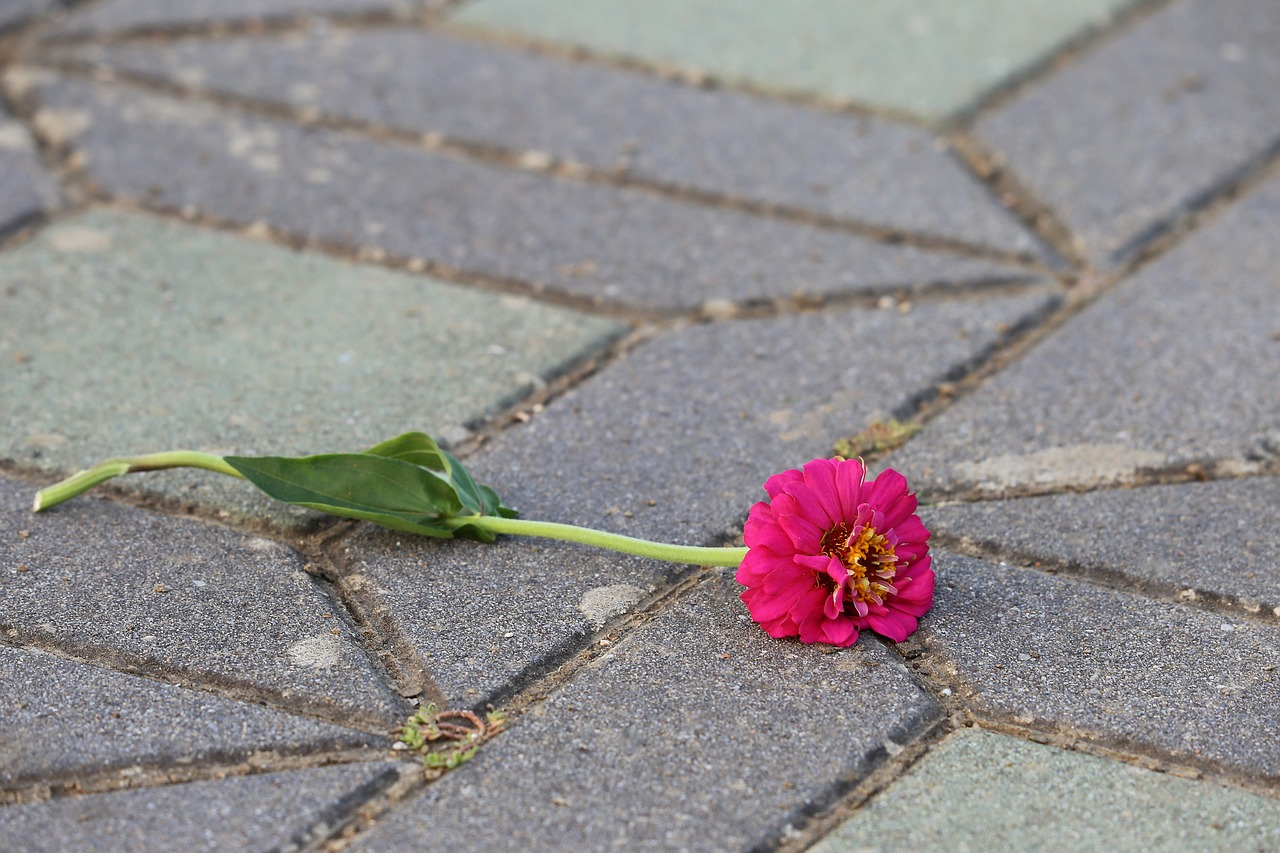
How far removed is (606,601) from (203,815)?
44 centimetres

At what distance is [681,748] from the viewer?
123 cm

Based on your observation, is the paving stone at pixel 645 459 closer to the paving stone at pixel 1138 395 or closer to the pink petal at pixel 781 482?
the paving stone at pixel 1138 395

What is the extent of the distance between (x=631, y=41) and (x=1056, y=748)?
6.03 feet

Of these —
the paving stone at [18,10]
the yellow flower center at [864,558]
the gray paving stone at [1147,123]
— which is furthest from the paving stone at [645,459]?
the paving stone at [18,10]

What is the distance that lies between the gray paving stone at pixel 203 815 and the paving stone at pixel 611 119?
4.30 ft

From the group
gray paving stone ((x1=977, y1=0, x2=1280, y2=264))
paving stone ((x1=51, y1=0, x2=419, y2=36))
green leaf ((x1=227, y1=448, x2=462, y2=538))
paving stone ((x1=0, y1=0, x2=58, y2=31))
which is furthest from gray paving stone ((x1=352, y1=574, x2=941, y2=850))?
paving stone ((x1=0, y1=0, x2=58, y2=31))

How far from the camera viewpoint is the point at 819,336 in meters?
1.90

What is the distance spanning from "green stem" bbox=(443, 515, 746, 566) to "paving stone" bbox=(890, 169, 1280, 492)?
13.5 inches

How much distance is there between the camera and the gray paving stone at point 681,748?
3.78 ft

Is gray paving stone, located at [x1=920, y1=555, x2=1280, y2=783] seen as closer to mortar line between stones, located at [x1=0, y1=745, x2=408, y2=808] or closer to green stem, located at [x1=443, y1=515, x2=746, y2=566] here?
green stem, located at [x1=443, y1=515, x2=746, y2=566]

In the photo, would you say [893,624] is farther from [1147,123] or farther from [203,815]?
[1147,123]

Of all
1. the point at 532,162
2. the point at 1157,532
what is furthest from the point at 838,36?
the point at 1157,532

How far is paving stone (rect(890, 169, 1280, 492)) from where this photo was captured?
64.7 inches

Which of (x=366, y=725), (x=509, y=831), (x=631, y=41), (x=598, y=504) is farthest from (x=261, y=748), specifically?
(x=631, y=41)
